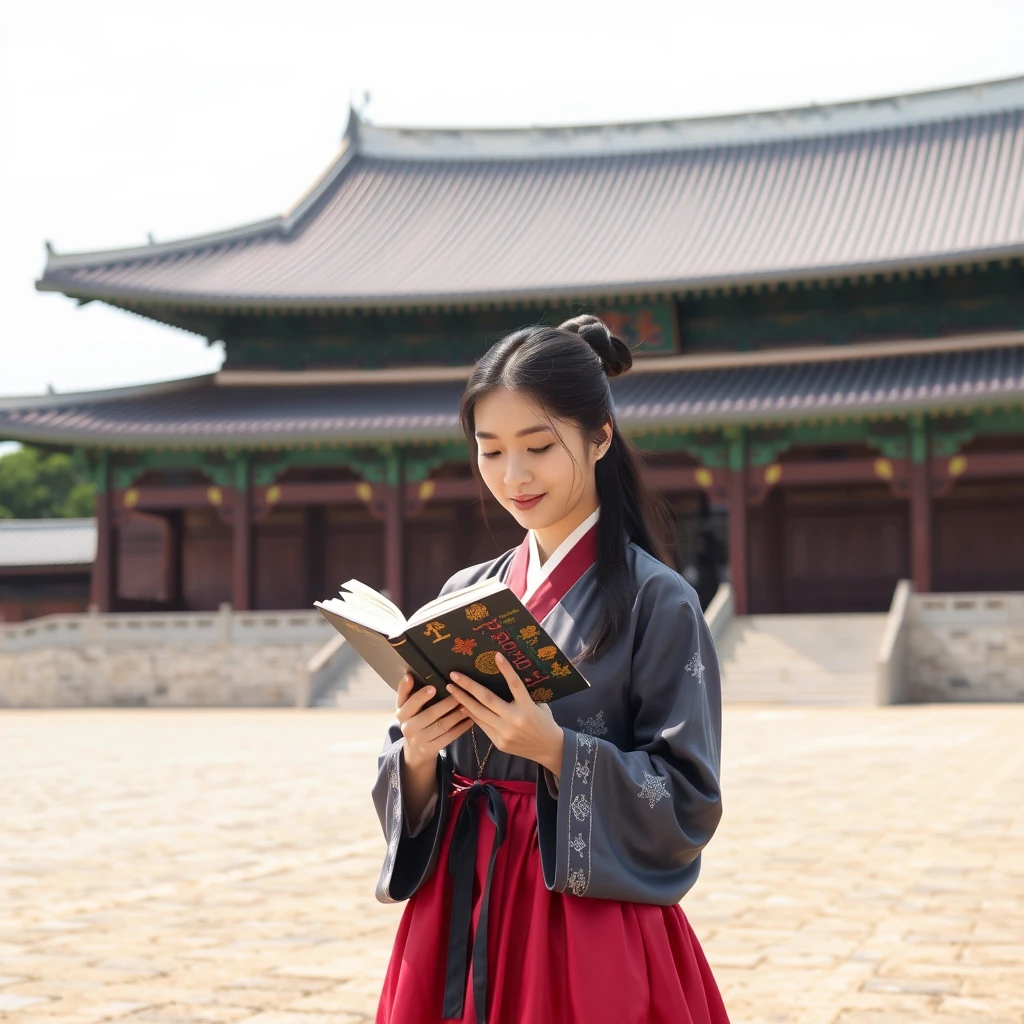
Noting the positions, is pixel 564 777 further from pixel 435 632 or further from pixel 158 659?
pixel 158 659

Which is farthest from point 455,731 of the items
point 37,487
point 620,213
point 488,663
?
point 37,487

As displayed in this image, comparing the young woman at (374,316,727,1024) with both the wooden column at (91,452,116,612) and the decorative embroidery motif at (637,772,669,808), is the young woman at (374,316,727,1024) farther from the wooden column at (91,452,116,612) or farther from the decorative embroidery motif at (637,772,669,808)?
the wooden column at (91,452,116,612)

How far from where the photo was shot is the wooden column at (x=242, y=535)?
77.2ft

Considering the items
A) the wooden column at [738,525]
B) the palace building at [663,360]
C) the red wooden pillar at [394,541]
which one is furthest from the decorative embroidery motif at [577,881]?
the red wooden pillar at [394,541]

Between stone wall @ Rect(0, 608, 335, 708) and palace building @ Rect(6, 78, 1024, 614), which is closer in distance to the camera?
stone wall @ Rect(0, 608, 335, 708)

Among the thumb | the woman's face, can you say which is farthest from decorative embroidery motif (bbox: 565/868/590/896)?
the woman's face

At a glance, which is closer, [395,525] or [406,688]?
[406,688]

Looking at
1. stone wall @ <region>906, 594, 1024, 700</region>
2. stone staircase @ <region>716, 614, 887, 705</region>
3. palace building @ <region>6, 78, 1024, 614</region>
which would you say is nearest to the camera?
stone staircase @ <region>716, 614, 887, 705</region>

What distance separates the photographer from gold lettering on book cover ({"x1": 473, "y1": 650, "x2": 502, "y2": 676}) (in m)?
2.15

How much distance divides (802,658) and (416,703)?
57.3 feet

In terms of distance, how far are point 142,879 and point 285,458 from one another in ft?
58.8

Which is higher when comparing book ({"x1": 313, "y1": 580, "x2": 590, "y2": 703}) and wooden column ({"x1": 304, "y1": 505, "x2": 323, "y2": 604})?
wooden column ({"x1": 304, "y1": 505, "x2": 323, "y2": 604})

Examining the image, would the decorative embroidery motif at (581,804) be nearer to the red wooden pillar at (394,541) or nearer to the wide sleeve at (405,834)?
the wide sleeve at (405,834)

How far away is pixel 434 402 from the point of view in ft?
78.6
